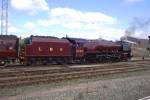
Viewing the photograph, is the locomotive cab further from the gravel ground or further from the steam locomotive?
the gravel ground

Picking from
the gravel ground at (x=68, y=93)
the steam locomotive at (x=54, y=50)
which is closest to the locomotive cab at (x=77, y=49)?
the steam locomotive at (x=54, y=50)

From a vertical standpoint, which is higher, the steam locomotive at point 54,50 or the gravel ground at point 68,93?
the steam locomotive at point 54,50

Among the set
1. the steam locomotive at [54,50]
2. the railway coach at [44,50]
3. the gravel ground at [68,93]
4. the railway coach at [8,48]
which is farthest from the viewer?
the railway coach at [44,50]

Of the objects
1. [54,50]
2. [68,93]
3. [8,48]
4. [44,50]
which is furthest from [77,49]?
[68,93]

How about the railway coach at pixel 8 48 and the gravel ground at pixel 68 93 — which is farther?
the railway coach at pixel 8 48

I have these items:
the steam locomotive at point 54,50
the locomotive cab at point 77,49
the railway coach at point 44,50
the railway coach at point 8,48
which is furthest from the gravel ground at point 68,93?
the locomotive cab at point 77,49

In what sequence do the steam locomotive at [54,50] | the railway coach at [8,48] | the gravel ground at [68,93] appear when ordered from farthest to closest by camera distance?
1. the steam locomotive at [54,50]
2. the railway coach at [8,48]
3. the gravel ground at [68,93]

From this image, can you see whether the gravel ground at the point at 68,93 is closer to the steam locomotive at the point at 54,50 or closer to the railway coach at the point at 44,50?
the steam locomotive at the point at 54,50

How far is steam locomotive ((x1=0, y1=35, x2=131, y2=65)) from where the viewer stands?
37.2 m

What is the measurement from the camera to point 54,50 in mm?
40500

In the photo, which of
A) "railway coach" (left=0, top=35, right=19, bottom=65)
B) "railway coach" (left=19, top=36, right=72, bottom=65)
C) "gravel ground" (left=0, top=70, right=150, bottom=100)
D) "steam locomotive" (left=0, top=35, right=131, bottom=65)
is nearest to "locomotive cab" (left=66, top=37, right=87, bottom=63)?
"steam locomotive" (left=0, top=35, right=131, bottom=65)

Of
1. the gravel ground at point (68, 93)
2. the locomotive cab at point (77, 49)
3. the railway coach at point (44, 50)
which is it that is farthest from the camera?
the locomotive cab at point (77, 49)

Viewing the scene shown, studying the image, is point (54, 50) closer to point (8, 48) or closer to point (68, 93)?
point (8, 48)

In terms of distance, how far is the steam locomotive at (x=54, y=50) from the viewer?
37156 millimetres
